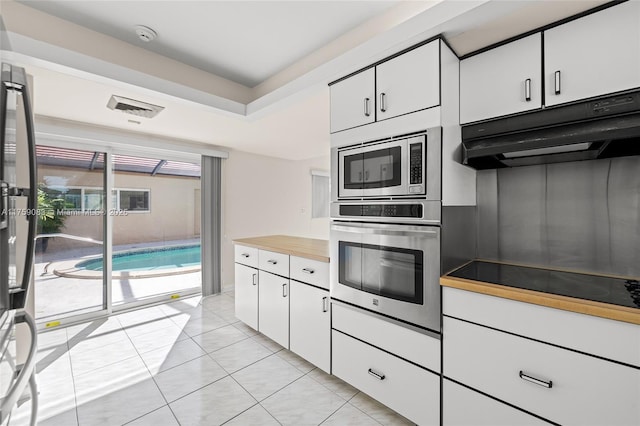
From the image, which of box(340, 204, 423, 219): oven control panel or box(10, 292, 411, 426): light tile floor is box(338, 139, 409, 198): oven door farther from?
box(10, 292, 411, 426): light tile floor

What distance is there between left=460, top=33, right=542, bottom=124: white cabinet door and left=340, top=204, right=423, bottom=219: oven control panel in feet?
2.22

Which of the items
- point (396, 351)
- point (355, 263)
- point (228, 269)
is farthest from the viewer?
point (228, 269)

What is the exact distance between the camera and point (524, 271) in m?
1.62

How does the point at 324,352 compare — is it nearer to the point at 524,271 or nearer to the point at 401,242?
the point at 401,242

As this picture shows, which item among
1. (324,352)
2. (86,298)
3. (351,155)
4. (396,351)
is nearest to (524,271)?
(396,351)

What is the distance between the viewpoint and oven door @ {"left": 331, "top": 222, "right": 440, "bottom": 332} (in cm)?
154

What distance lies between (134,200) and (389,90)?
3629mm

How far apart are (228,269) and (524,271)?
13.0 ft

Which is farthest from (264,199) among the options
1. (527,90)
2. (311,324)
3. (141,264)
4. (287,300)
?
(527,90)

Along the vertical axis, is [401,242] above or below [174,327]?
above

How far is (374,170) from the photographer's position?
71.2 inches

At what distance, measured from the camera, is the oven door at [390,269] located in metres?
1.54

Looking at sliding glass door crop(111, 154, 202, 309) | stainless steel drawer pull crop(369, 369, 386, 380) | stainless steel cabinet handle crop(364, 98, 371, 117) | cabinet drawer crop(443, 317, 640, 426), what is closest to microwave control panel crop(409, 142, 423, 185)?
stainless steel cabinet handle crop(364, 98, 371, 117)

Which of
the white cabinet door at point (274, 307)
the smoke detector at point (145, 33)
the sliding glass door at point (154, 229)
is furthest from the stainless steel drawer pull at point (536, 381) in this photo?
the sliding glass door at point (154, 229)
